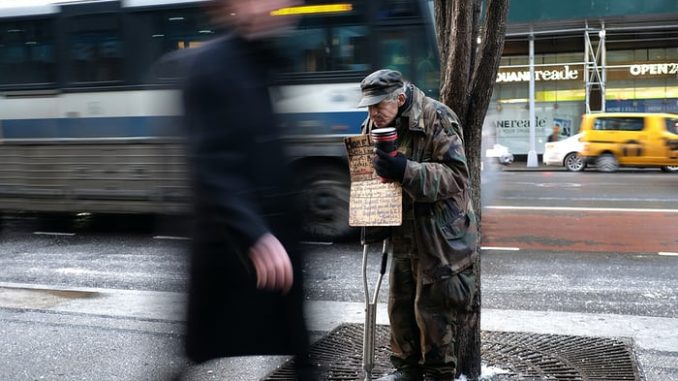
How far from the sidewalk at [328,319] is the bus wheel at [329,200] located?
3261 mm

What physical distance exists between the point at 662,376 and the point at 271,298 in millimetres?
2897

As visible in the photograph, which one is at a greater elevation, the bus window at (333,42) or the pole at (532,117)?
the bus window at (333,42)

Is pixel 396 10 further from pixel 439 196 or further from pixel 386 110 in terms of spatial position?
pixel 439 196

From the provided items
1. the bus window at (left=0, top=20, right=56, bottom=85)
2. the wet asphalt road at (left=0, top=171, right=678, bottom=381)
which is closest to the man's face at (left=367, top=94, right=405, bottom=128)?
the wet asphalt road at (left=0, top=171, right=678, bottom=381)

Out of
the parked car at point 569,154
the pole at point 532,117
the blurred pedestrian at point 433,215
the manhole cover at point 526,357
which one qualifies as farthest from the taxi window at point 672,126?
the blurred pedestrian at point 433,215

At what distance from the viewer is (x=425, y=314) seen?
3.74 metres

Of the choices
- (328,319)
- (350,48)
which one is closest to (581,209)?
(350,48)

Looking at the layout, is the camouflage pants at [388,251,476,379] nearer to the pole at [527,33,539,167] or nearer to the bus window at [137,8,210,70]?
the bus window at [137,8,210,70]

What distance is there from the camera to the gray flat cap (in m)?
3.63

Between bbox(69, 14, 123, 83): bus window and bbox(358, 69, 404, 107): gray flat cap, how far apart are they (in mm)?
7638

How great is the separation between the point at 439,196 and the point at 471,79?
3.22ft

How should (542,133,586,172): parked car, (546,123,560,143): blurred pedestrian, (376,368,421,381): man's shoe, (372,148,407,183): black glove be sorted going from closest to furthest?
(372,148,407,183): black glove → (376,368,421,381): man's shoe → (542,133,586,172): parked car → (546,123,560,143): blurred pedestrian

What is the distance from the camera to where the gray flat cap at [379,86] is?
363 centimetres

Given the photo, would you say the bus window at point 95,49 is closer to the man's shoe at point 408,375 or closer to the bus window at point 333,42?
the bus window at point 333,42
